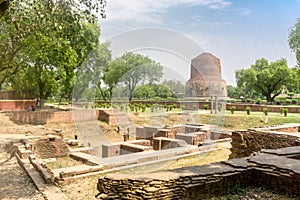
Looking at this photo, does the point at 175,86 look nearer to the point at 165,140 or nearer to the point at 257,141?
the point at 165,140

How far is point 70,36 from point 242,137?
18.0 feet

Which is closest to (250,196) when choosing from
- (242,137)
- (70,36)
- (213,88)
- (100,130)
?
(242,137)

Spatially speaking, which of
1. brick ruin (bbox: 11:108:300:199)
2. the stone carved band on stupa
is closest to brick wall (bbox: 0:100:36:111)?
the stone carved band on stupa

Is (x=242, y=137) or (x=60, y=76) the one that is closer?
(x=242, y=137)

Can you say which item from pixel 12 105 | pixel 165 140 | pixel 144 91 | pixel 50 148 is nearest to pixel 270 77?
pixel 144 91

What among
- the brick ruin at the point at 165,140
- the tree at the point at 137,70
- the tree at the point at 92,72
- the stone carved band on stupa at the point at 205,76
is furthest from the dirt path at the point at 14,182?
the stone carved band on stupa at the point at 205,76

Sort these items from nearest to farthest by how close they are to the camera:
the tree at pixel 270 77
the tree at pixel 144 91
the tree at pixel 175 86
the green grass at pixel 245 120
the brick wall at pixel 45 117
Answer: the tree at pixel 175 86 → the tree at pixel 144 91 → the brick wall at pixel 45 117 → the green grass at pixel 245 120 → the tree at pixel 270 77

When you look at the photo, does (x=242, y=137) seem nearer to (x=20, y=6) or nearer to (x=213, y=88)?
(x=20, y=6)

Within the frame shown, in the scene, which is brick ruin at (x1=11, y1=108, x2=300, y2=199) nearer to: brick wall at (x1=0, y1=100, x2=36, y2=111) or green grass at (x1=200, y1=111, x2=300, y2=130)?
green grass at (x1=200, y1=111, x2=300, y2=130)

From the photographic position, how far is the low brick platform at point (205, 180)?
3369 mm

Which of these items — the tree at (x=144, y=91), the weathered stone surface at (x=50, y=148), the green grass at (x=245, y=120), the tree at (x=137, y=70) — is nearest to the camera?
the weathered stone surface at (x=50, y=148)

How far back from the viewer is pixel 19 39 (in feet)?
26.8

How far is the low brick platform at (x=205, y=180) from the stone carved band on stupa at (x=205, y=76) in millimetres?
16489

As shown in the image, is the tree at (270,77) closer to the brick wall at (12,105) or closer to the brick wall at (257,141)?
the brick wall at (12,105)
